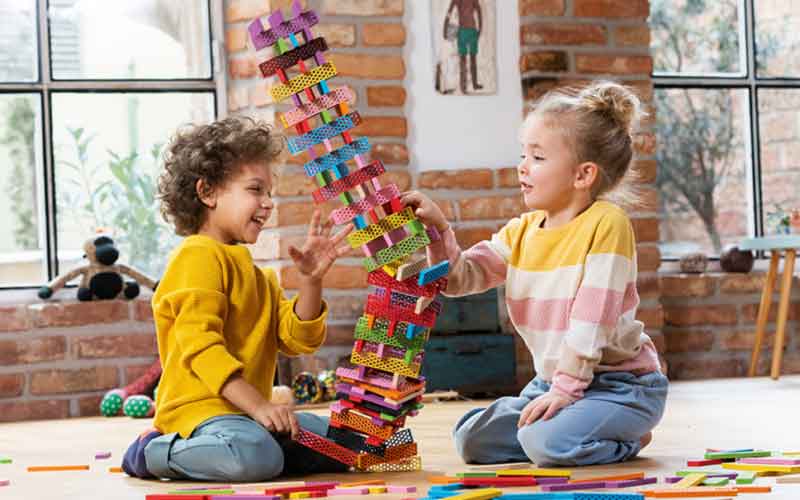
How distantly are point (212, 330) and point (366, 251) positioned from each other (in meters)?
0.31

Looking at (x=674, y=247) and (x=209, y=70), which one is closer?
(x=209, y=70)

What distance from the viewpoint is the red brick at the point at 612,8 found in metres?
4.75

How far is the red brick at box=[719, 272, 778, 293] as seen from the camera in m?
5.10

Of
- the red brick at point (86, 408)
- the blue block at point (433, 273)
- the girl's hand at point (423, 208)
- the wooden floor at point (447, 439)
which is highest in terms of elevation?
the girl's hand at point (423, 208)

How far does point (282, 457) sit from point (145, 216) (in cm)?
260

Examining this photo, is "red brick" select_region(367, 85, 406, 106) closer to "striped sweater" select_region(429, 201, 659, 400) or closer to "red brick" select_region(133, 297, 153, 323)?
"red brick" select_region(133, 297, 153, 323)

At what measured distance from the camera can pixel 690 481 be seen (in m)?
1.99

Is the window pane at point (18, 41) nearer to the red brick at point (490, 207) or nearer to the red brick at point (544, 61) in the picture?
the red brick at point (490, 207)

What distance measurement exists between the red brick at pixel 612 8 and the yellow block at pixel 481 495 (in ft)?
10.4

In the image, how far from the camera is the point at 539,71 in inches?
184

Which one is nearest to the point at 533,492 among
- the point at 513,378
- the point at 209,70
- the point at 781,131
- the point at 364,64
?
the point at 513,378

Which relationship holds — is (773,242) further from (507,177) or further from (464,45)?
(464,45)

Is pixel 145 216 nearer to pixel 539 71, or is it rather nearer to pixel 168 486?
pixel 539 71

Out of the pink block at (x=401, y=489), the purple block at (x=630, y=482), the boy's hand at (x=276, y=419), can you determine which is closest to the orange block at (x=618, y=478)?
the purple block at (x=630, y=482)
